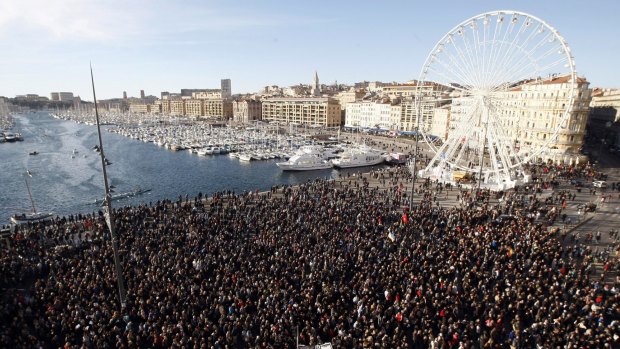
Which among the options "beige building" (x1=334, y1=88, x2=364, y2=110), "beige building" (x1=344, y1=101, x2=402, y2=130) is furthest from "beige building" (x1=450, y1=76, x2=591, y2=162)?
"beige building" (x1=334, y1=88, x2=364, y2=110)

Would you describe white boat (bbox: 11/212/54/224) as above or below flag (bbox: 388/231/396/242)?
below

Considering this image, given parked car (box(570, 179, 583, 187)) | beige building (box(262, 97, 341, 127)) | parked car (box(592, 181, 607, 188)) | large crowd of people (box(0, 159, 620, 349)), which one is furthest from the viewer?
beige building (box(262, 97, 341, 127))

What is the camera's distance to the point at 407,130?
104m

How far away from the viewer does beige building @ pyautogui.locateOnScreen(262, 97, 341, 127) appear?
12962cm

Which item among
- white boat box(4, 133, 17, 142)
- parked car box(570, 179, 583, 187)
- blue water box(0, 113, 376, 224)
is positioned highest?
parked car box(570, 179, 583, 187)

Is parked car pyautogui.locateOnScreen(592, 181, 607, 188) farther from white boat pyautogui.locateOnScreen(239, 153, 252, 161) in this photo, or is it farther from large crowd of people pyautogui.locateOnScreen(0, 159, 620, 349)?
white boat pyautogui.locateOnScreen(239, 153, 252, 161)

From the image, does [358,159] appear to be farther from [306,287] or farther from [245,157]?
[306,287]

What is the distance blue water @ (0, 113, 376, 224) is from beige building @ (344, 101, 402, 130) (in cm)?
4570

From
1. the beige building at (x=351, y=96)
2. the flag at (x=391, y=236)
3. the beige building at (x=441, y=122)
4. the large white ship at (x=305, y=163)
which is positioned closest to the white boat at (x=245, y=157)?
the large white ship at (x=305, y=163)

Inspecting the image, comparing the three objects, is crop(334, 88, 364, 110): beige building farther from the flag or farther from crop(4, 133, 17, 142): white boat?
the flag

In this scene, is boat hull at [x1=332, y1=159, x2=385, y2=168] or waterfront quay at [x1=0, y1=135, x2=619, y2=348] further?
boat hull at [x1=332, y1=159, x2=385, y2=168]

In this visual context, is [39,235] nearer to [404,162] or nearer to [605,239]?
[605,239]

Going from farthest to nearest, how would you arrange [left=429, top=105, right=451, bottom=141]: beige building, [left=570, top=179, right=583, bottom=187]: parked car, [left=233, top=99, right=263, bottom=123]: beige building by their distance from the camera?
[left=233, top=99, right=263, bottom=123]: beige building → [left=429, top=105, right=451, bottom=141]: beige building → [left=570, top=179, right=583, bottom=187]: parked car

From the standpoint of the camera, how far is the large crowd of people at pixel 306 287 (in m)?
14.6
